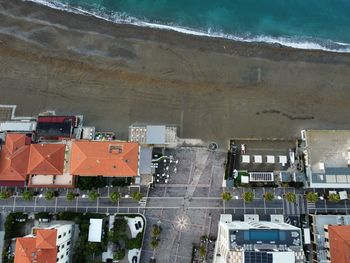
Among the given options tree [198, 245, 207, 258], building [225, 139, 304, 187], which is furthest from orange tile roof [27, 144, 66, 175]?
building [225, 139, 304, 187]

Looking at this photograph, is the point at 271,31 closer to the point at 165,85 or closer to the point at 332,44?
the point at 332,44

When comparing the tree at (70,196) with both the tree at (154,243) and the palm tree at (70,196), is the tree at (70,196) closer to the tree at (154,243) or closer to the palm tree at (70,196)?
the palm tree at (70,196)

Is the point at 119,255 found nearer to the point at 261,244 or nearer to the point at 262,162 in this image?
the point at 261,244

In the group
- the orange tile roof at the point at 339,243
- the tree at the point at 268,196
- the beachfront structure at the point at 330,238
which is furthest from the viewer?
the tree at the point at 268,196

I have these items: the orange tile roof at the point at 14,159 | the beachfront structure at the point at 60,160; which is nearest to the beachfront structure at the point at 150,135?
the beachfront structure at the point at 60,160

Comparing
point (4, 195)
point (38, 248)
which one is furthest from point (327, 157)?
point (4, 195)

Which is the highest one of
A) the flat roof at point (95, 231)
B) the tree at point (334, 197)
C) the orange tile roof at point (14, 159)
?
the orange tile roof at point (14, 159)

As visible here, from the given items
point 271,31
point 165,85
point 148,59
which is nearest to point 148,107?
point 165,85
